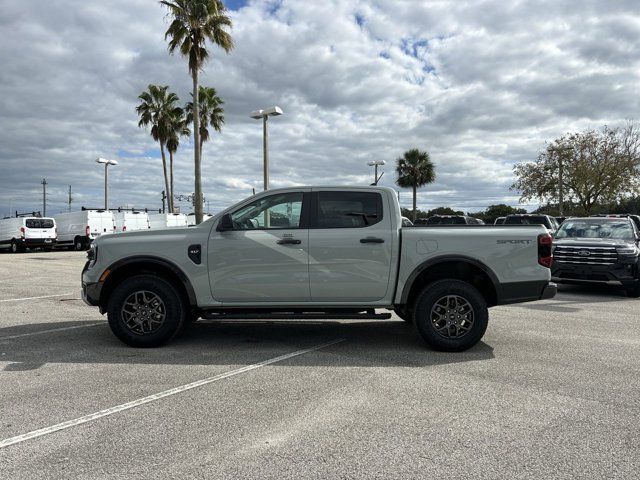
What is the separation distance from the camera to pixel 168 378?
471 cm

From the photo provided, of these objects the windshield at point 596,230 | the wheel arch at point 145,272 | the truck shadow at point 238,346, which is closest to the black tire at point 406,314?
the truck shadow at point 238,346

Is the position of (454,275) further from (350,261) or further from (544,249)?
(350,261)

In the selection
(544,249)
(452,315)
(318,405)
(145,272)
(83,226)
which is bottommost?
(318,405)

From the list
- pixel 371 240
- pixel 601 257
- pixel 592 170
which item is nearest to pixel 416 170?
pixel 592 170

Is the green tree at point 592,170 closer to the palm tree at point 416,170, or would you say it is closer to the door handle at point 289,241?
the palm tree at point 416,170

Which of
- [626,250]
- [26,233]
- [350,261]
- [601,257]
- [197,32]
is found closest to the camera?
[350,261]

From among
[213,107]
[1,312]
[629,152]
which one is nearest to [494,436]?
[1,312]

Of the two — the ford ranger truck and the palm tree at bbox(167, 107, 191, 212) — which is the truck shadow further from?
the palm tree at bbox(167, 107, 191, 212)

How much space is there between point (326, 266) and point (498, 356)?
2112 mm

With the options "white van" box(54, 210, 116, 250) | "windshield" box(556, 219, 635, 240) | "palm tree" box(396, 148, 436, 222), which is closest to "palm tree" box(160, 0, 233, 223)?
"white van" box(54, 210, 116, 250)

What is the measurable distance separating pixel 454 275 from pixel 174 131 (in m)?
34.1

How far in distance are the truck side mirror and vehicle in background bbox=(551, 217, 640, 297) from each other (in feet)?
27.0

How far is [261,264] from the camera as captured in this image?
5.70 meters

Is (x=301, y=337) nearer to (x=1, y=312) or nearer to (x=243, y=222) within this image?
(x=243, y=222)
